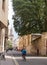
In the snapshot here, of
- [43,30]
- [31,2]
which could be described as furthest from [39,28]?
[31,2]

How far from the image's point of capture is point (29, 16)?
5766 centimetres

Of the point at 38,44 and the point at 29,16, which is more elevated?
the point at 29,16

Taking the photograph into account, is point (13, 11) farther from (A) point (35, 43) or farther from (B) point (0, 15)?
(B) point (0, 15)

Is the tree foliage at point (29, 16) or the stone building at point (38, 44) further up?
the tree foliage at point (29, 16)

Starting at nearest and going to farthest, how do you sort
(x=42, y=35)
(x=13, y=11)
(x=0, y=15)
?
(x=0, y=15) → (x=42, y=35) → (x=13, y=11)

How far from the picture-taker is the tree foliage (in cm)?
5734

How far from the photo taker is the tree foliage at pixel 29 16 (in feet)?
188

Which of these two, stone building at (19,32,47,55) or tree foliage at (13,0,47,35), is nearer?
stone building at (19,32,47,55)

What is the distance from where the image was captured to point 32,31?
6225 cm

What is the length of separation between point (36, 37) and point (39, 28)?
2.05 meters

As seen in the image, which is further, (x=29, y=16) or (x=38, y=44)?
(x=38, y=44)

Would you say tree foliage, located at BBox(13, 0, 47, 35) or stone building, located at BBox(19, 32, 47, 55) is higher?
tree foliage, located at BBox(13, 0, 47, 35)

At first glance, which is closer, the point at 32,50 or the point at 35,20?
the point at 35,20

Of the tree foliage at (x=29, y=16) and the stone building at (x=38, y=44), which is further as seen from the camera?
the tree foliage at (x=29, y=16)
